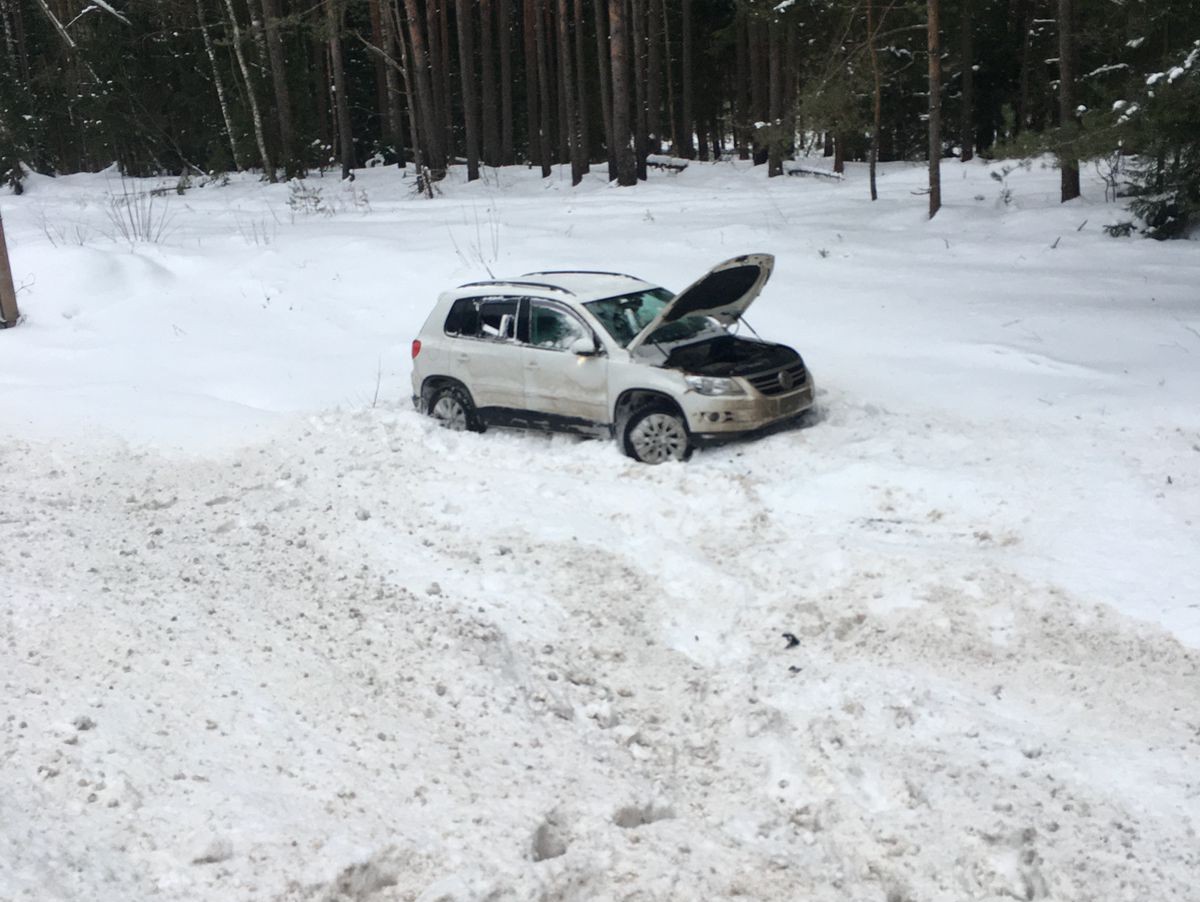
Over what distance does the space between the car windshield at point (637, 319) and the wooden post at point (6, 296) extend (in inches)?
375

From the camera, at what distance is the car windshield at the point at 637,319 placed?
988cm

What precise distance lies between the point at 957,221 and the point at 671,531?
44.4ft

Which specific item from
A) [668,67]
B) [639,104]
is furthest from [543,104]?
[668,67]

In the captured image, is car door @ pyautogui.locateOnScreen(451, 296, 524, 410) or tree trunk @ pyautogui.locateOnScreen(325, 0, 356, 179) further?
tree trunk @ pyautogui.locateOnScreen(325, 0, 356, 179)

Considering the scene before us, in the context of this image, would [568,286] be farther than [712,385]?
Yes

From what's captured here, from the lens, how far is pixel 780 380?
31.4ft

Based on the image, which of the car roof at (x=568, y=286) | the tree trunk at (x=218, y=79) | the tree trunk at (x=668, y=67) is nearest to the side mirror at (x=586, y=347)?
the car roof at (x=568, y=286)

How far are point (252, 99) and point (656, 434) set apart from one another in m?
24.1

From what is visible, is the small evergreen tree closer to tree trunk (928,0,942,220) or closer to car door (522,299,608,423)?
tree trunk (928,0,942,220)

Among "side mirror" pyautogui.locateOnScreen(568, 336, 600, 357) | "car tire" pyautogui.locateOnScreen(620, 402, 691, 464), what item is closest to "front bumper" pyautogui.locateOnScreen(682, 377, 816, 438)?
"car tire" pyautogui.locateOnScreen(620, 402, 691, 464)

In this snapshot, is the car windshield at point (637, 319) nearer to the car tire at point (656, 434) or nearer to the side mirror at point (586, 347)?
the side mirror at point (586, 347)

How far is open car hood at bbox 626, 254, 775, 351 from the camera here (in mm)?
9508

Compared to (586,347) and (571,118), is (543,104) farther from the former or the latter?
(586,347)

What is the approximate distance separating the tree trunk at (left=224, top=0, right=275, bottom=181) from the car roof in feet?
69.1
